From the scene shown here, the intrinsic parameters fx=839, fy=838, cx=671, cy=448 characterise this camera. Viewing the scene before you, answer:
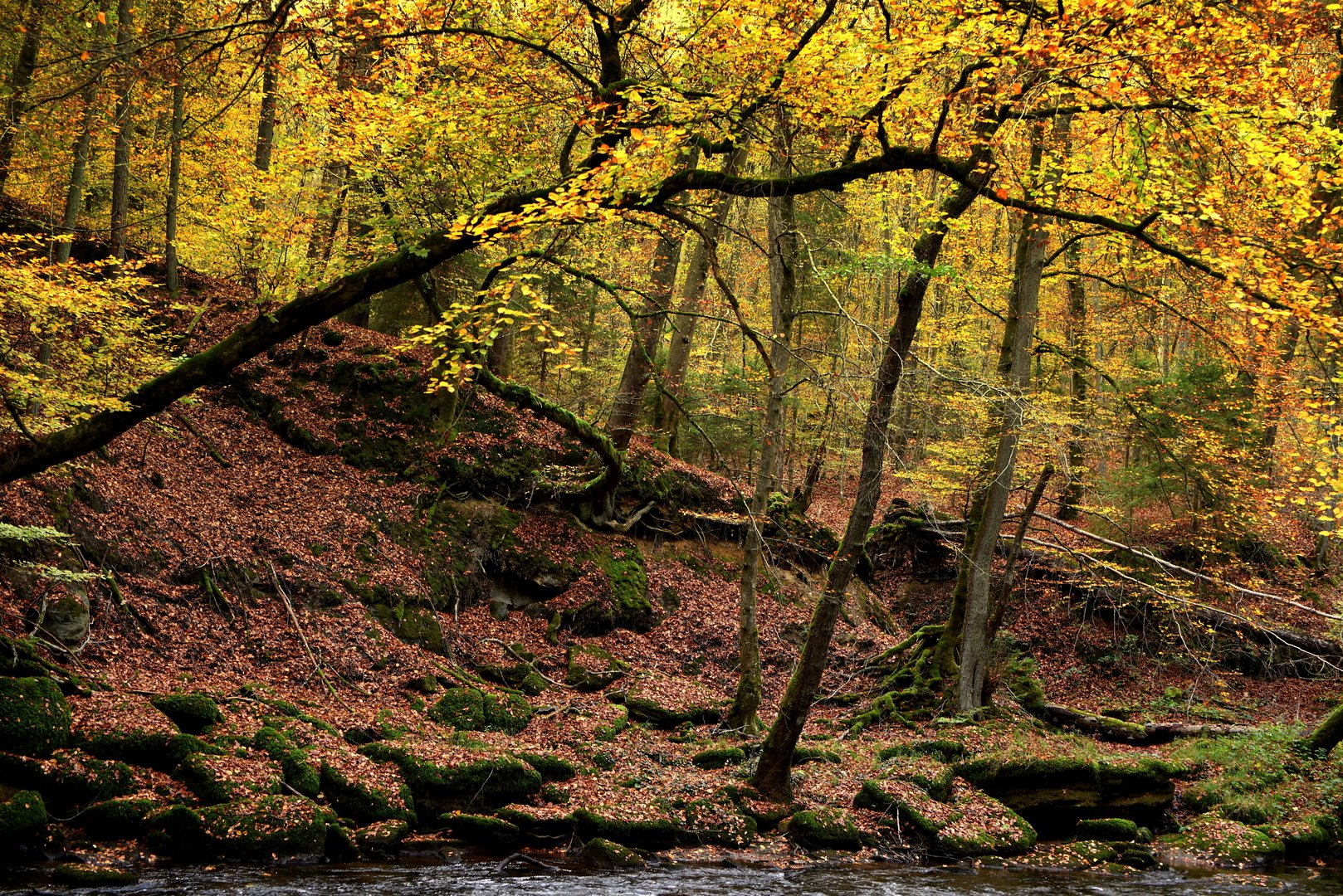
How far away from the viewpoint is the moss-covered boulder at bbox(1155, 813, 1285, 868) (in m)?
→ 9.59

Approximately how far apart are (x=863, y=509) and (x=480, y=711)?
563 cm

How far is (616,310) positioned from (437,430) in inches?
367

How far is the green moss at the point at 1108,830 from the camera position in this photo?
1005 centimetres

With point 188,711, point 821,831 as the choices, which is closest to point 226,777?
point 188,711

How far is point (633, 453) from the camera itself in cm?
1767

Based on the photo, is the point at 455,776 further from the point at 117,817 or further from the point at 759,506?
the point at 759,506

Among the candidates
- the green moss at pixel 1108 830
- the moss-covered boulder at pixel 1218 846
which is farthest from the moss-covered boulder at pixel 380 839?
the moss-covered boulder at pixel 1218 846

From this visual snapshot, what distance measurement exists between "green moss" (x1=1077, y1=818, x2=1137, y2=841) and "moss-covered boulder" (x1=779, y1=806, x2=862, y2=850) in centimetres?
303

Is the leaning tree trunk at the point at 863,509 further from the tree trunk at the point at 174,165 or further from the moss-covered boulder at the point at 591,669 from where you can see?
the tree trunk at the point at 174,165

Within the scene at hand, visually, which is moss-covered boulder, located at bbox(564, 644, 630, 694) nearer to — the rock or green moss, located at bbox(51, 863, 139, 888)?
the rock

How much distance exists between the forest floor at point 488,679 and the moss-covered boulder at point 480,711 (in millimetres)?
53

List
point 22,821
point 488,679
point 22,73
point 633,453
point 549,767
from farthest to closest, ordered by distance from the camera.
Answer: point 633,453
point 488,679
point 22,73
point 549,767
point 22,821

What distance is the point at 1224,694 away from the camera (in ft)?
49.7

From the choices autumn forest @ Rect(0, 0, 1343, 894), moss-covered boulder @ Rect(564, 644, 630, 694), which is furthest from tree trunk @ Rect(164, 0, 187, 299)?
moss-covered boulder @ Rect(564, 644, 630, 694)
